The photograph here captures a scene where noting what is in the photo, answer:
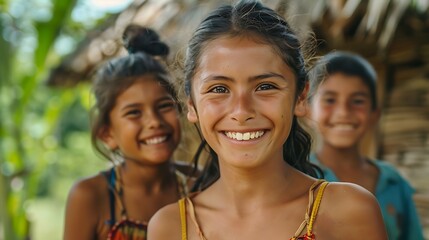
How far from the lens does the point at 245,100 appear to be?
1607 millimetres

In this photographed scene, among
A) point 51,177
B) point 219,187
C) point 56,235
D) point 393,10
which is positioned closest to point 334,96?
point 393,10

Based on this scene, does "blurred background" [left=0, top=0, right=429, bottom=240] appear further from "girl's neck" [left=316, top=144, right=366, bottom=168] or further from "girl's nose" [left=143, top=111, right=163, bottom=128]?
"girl's neck" [left=316, top=144, right=366, bottom=168]

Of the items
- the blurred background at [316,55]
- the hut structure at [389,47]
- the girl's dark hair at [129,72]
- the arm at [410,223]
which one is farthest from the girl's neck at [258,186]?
the hut structure at [389,47]

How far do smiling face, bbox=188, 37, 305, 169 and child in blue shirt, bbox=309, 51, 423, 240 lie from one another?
1.03 metres

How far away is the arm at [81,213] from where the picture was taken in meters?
2.36

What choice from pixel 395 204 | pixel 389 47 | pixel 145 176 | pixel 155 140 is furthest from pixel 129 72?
pixel 389 47

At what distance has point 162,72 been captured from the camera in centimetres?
245

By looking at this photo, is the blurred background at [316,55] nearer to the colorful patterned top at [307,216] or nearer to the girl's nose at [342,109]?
the girl's nose at [342,109]

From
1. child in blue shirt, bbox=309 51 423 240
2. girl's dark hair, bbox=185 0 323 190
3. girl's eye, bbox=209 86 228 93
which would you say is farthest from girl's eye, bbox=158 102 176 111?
girl's eye, bbox=209 86 228 93

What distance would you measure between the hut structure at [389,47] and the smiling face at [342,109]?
10.6 inches

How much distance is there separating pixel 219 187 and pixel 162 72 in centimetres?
74

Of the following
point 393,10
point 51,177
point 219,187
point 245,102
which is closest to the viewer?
point 245,102

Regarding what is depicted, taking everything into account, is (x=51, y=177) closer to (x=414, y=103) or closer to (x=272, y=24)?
(x=414, y=103)

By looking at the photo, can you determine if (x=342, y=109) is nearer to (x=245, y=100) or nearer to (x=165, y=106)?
(x=165, y=106)
